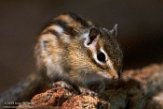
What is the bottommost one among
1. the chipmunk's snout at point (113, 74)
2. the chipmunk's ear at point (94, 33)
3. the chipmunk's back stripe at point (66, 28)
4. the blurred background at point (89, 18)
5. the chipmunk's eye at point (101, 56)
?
the chipmunk's snout at point (113, 74)

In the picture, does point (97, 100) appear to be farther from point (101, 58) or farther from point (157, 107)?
point (157, 107)

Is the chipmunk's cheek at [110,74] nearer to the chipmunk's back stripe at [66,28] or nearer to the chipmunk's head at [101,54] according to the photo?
the chipmunk's head at [101,54]

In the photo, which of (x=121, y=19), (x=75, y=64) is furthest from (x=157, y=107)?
(x=121, y=19)

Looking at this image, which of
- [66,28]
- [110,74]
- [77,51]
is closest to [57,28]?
[66,28]

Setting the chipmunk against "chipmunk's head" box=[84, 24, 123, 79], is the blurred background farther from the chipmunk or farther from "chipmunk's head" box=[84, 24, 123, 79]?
"chipmunk's head" box=[84, 24, 123, 79]

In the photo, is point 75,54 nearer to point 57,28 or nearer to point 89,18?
point 57,28

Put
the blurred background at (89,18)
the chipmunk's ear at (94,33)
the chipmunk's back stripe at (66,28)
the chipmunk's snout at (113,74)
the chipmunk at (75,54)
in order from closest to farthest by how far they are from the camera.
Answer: the chipmunk's snout at (113,74) < the chipmunk at (75,54) < the chipmunk's ear at (94,33) < the chipmunk's back stripe at (66,28) < the blurred background at (89,18)

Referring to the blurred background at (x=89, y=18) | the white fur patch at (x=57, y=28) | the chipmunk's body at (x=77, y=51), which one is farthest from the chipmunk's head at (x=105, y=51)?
the blurred background at (x=89, y=18)
